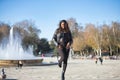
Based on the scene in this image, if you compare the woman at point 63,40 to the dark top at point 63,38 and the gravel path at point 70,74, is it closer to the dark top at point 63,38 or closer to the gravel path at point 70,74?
the dark top at point 63,38

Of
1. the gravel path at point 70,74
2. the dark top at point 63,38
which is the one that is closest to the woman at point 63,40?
the dark top at point 63,38

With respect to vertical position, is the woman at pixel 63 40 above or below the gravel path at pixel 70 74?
above

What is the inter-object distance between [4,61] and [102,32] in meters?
58.9

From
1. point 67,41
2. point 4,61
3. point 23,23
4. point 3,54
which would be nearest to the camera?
point 67,41

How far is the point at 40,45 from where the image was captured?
13812cm

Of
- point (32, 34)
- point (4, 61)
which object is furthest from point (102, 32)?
point (4, 61)

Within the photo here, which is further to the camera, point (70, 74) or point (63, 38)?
point (70, 74)

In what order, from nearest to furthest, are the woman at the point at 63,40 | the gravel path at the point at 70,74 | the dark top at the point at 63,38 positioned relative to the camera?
the woman at the point at 63,40 → the dark top at the point at 63,38 → the gravel path at the point at 70,74

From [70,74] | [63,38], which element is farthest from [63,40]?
[70,74]

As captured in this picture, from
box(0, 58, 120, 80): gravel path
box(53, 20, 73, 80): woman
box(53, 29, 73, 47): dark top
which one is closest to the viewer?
box(53, 20, 73, 80): woman

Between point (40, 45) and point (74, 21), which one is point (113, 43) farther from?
point (40, 45)

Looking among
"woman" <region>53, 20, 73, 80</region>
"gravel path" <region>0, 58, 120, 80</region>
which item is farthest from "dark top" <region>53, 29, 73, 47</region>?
"gravel path" <region>0, 58, 120, 80</region>

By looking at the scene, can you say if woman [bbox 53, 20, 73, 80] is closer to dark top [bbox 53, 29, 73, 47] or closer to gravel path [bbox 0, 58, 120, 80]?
dark top [bbox 53, 29, 73, 47]

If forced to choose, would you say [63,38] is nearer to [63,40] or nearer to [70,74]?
[63,40]
